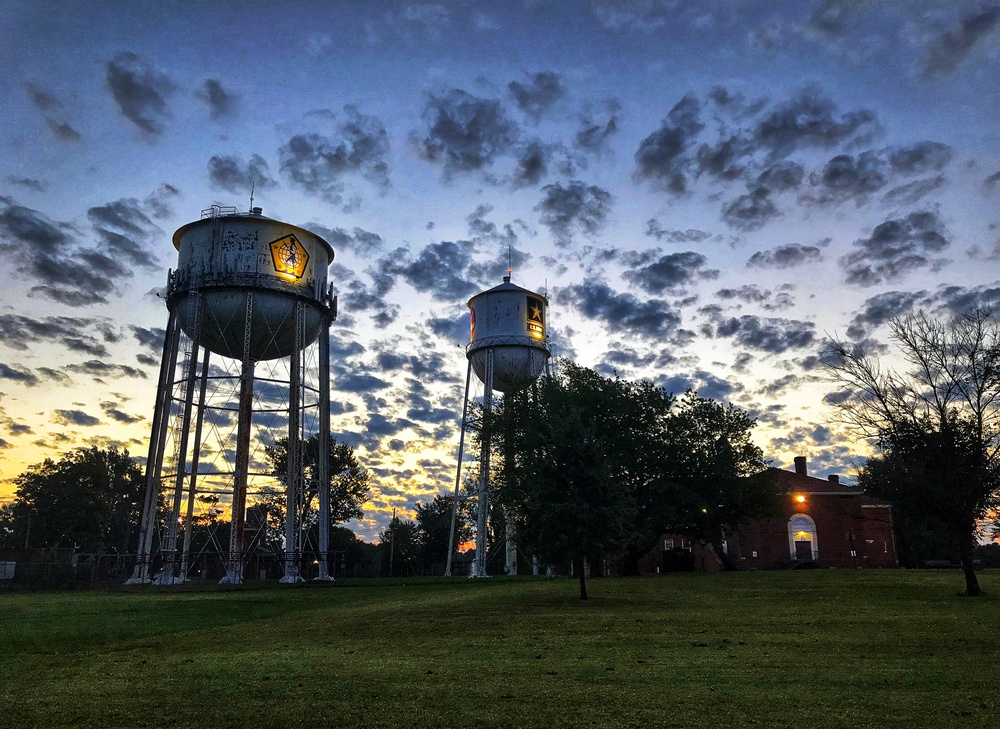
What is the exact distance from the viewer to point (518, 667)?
Answer: 405 inches

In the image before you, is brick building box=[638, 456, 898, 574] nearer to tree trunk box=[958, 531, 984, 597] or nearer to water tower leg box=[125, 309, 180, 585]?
water tower leg box=[125, 309, 180, 585]

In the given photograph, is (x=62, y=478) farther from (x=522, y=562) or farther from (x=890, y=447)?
(x=890, y=447)

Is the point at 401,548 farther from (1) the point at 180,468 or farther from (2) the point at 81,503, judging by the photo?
(1) the point at 180,468

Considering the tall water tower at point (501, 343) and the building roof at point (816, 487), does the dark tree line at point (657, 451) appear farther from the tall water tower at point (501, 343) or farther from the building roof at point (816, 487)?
the building roof at point (816, 487)

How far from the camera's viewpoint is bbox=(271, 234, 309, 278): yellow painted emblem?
127ft

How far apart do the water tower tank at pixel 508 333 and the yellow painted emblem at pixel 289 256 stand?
1749 centimetres

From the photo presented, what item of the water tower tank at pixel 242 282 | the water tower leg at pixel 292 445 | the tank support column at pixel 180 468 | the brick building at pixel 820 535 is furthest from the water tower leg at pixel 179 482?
the brick building at pixel 820 535

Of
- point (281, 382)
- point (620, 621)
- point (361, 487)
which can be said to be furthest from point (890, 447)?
point (361, 487)

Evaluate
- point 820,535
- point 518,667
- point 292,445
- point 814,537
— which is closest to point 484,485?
point 292,445

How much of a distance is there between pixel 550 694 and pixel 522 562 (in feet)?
204

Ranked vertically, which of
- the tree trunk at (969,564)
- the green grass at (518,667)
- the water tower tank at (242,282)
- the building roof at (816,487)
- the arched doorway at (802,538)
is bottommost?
the green grass at (518,667)

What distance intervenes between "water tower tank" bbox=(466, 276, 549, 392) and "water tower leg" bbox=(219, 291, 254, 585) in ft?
60.7

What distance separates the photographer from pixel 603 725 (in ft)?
22.6

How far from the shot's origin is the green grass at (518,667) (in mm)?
7465
